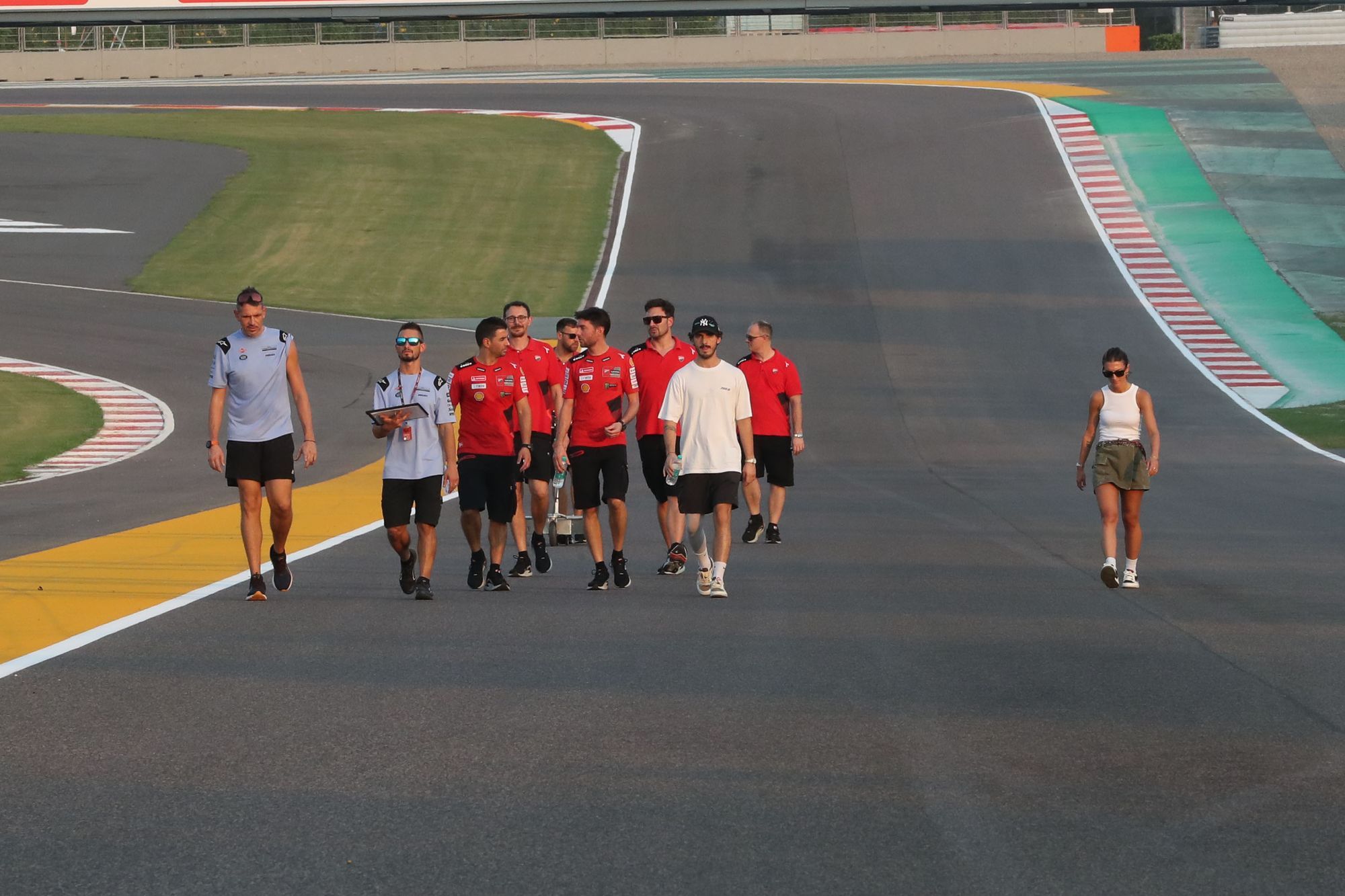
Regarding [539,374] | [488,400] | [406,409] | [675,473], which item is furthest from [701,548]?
[406,409]

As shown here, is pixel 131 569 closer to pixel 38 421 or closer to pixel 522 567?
pixel 522 567

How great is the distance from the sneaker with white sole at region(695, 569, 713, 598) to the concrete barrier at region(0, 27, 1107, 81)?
5495cm

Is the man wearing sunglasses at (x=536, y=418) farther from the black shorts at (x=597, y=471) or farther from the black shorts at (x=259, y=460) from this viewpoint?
the black shorts at (x=259, y=460)

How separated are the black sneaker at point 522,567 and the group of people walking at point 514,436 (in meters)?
0.03

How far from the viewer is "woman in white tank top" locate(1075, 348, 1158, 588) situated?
11930 mm

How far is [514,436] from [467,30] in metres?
55.5

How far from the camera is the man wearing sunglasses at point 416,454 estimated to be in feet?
36.4

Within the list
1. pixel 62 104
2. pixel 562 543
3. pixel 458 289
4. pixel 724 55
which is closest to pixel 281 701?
→ pixel 562 543

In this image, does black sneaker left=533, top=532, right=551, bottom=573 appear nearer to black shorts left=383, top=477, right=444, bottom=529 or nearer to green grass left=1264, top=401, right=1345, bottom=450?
black shorts left=383, top=477, right=444, bottom=529

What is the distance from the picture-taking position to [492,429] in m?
11.9

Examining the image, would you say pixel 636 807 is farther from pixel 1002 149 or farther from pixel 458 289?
pixel 1002 149

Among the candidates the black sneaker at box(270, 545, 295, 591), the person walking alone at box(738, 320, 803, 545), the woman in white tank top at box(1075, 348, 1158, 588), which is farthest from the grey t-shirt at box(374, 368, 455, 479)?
the woman in white tank top at box(1075, 348, 1158, 588)

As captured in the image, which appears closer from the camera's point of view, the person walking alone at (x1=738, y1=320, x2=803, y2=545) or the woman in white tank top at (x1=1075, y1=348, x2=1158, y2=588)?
the woman in white tank top at (x1=1075, y1=348, x2=1158, y2=588)

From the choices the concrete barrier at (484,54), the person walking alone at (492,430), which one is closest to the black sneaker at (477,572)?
the person walking alone at (492,430)
